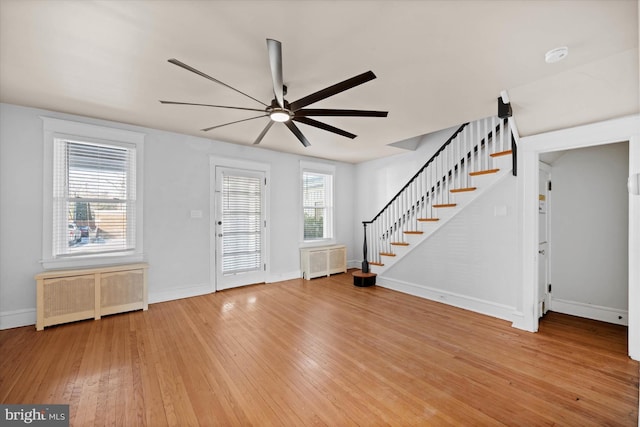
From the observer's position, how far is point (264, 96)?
302cm

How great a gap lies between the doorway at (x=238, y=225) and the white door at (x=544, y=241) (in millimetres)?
4463

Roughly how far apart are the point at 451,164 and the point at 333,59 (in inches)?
123

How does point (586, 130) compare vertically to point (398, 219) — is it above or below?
above

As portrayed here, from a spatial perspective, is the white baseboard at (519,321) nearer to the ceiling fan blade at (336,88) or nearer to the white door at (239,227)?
the ceiling fan blade at (336,88)

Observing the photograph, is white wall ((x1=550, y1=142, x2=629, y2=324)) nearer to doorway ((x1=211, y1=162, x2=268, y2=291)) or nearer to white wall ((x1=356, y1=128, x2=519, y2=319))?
white wall ((x1=356, y1=128, x2=519, y2=319))

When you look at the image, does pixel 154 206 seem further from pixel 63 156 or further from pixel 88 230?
pixel 63 156

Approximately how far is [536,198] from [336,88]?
2817 millimetres

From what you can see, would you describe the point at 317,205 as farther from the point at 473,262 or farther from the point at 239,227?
the point at 473,262

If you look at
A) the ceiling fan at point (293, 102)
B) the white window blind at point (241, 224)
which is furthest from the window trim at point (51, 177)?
the ceiling fan at point (293, 102)

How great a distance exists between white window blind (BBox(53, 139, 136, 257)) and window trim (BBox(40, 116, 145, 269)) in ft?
0.15

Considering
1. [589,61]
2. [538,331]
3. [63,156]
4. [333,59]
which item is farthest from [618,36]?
[63,156]

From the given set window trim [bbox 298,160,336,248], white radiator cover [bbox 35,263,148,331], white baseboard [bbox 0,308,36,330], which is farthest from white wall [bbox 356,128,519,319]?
white baseboard [bbox 0,308,36,330]

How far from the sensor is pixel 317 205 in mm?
6398

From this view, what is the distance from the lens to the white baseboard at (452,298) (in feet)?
11.7
